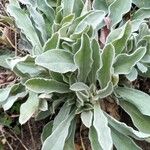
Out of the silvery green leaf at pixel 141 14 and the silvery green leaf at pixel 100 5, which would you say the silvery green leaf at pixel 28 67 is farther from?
the silvery green leaf at pixel 141 14

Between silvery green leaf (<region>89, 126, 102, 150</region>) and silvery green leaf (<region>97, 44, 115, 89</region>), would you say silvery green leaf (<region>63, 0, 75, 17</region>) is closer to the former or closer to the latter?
silvery green leaf (<region>97, 44, 115, 89</region>)

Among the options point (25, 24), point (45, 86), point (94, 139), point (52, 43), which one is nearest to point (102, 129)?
point (94, 139)

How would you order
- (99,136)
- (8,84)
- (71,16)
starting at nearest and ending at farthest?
1. (99,136)
2. (71,16)
3. (8,84)

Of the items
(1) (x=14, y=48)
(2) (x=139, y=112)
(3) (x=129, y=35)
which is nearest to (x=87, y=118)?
(2) (x=139, y=112)

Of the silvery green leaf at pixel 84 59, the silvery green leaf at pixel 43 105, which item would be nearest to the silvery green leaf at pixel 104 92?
the silvery green leaf at pixel 84 59

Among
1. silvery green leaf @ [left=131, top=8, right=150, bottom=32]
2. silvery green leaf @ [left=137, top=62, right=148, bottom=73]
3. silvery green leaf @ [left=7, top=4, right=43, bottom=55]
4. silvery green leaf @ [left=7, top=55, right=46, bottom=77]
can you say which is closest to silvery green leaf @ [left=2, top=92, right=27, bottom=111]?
silvery green leaf @ [left=7, top=55, right=46, bottom=77]

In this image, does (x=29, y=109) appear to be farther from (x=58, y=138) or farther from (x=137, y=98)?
(x=137, y=98)

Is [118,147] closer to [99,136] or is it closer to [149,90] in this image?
[99,136]
